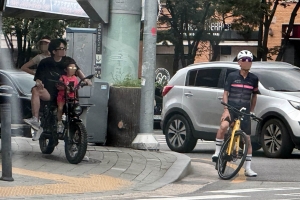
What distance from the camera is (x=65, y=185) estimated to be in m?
9.57

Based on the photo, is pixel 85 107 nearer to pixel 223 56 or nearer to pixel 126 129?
pixel 126 129

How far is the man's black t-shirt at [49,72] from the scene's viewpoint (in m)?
11.9

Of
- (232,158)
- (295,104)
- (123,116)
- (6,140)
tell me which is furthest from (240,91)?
(6,140)

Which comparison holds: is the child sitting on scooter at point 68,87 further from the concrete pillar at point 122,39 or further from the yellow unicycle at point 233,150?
the concrete pillar at point 122,39

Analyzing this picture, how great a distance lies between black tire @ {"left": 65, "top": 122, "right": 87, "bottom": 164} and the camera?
11.2 metres

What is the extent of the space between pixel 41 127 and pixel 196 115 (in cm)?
428

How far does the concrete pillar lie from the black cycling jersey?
3.13m

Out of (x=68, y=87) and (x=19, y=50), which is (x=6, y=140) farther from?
(x=19, y=50)

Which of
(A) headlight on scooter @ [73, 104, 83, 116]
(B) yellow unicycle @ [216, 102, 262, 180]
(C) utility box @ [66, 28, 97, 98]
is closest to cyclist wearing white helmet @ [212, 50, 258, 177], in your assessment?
(B) yellow unicycle @ [216, 102, 262, 180]

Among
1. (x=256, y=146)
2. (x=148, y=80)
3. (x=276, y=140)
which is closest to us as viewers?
(x=148, y=80)

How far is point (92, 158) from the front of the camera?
39.6ft

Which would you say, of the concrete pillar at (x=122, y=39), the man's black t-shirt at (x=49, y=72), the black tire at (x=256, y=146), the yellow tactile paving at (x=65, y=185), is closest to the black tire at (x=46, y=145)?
the man's black t-shirt at (x=49, y=72)

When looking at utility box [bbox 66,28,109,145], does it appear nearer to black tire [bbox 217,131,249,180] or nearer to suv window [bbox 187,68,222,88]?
suv window [bbox 187,68,222,88]

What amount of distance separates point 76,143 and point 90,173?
0.88 meters
